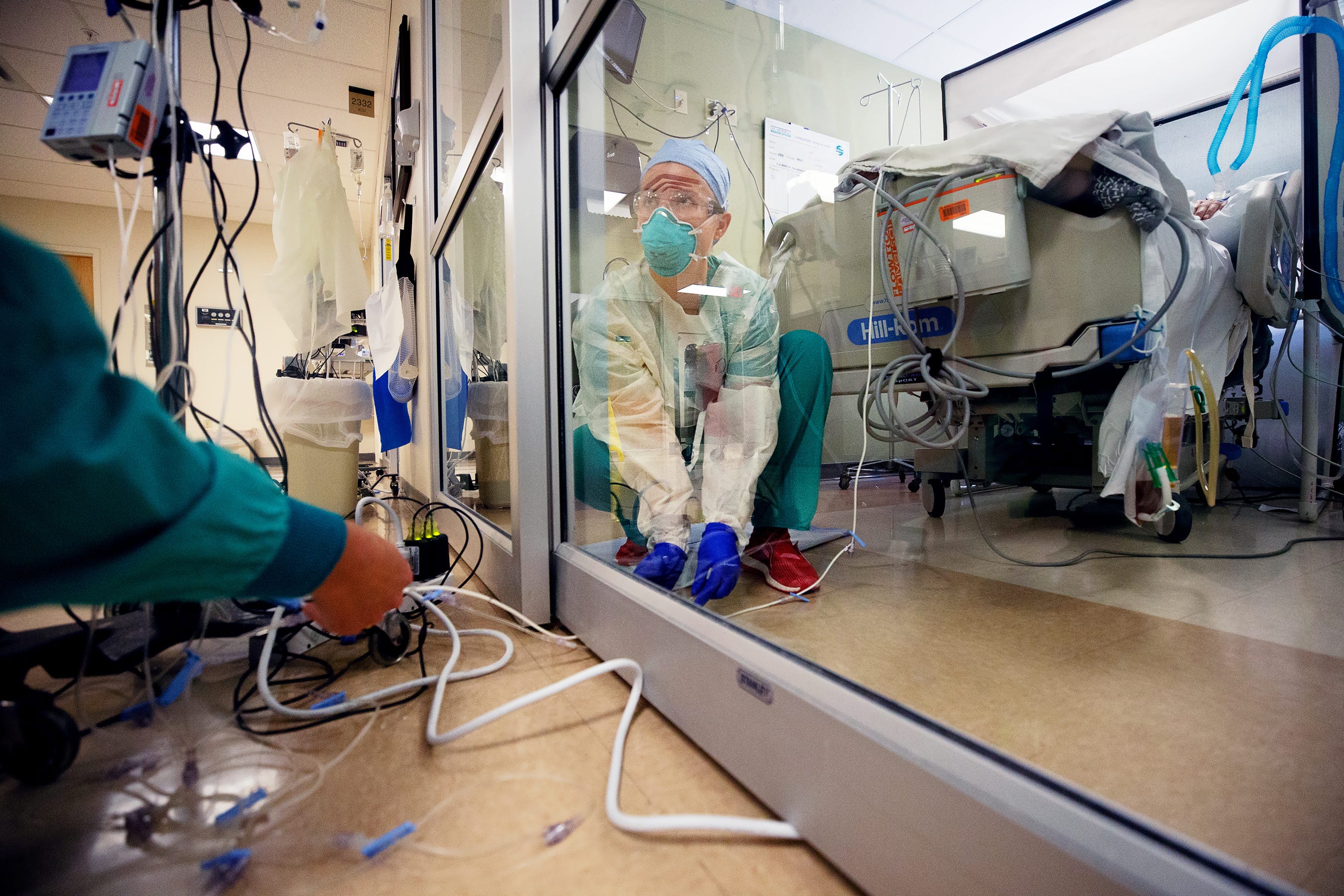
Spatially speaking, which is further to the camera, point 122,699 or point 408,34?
point 408,34

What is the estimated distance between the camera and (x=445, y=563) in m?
1.18

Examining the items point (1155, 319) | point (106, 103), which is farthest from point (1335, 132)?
point (106, 103)

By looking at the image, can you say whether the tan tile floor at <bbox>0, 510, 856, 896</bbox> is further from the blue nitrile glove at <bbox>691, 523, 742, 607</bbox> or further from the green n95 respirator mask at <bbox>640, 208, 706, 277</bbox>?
the green n95 respirator mask at <bbox>640, 208, 706, 277</bbox>

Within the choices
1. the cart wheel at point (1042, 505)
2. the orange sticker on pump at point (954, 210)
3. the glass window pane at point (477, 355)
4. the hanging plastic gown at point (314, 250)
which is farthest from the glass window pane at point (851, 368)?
the hanging plastic gown at point (314, 250)

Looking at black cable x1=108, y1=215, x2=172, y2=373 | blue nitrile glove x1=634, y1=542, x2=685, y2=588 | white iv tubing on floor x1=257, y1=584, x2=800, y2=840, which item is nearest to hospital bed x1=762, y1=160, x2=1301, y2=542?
blue nitrile glove x1=634, y1=542, x2=685, y2=588

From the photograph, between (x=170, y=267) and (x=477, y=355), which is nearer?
(x=170, y=267)

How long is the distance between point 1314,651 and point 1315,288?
1051 millimetres

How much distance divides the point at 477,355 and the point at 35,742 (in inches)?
53.1

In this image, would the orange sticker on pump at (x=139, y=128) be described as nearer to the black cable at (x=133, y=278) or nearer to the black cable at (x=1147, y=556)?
the black cable at (x=133, y=278)

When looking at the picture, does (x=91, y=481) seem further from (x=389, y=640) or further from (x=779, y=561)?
(x=779, y=561)

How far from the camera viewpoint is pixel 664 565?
0.95 metres

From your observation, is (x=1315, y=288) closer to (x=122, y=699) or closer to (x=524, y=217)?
(x=524, y=217)

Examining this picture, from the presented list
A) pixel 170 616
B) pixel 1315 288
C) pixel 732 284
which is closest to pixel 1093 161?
pixel 732 284

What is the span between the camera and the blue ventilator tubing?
1173mm
